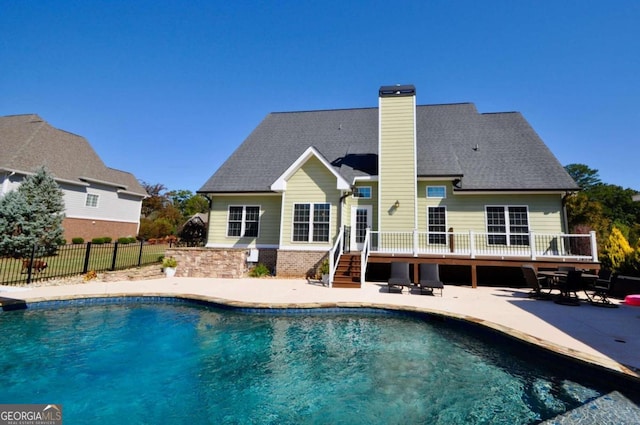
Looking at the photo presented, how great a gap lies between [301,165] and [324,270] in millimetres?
5781

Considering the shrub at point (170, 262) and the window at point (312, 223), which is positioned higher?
the window at point (312, 223)

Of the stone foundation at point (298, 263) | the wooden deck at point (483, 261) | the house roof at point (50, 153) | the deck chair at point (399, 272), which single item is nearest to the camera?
the deck chair at point (399, 272)

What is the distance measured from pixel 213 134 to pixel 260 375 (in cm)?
2066

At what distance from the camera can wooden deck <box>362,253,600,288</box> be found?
1095cm

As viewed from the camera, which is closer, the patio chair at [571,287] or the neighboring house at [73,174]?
the patio chair at [571,287]

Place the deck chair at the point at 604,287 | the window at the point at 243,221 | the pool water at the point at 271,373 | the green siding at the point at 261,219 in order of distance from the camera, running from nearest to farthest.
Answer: the pool water at the point at 271,373 < the deck chair at the point at 604,287 < the green siding at the point at 261,219 < the window at the point at 243,221

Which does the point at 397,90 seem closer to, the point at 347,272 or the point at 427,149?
the point at 427,149

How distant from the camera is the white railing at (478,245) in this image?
12.1m

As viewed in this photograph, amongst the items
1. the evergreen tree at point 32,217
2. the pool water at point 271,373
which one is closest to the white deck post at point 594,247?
the pool water at point 271,373

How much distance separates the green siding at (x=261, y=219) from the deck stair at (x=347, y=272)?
4792 mm

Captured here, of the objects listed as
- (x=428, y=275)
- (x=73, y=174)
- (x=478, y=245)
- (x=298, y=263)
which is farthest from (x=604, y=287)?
(x=73, y=174)

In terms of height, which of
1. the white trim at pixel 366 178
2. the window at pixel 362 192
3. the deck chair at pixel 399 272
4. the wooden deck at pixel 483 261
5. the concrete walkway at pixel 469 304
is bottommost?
the concrete walkway at pixel 469 304

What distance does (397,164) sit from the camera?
1415cm

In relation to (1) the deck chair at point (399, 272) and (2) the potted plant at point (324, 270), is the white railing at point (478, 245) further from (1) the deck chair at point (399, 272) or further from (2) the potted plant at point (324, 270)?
(2) the potted plant at point (324, 270)
